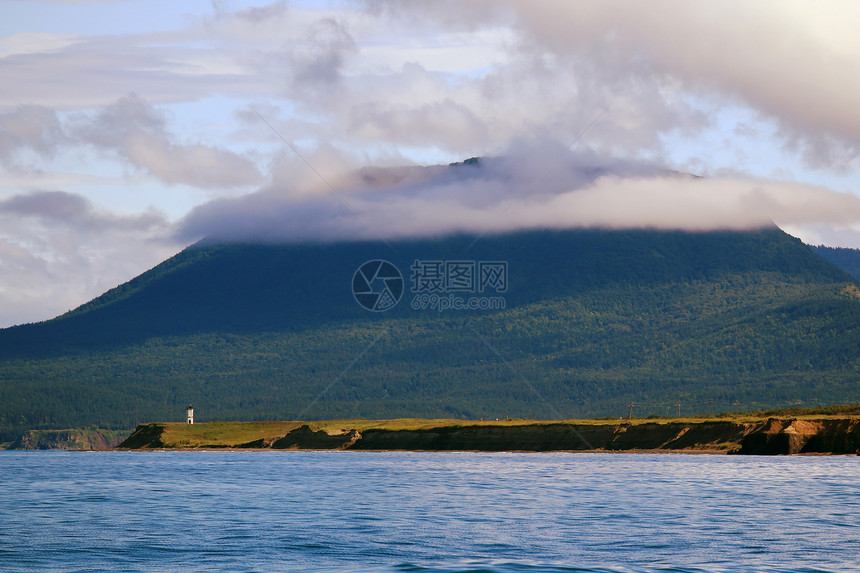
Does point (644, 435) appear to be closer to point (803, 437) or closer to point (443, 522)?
point (803, 437)

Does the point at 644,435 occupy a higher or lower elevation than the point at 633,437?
higher

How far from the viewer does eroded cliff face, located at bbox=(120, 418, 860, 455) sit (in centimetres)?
13450

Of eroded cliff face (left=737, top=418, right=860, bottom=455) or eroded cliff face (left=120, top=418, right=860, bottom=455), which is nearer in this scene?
eroded cliff face (left=737, top=418, right=860, bottom=455)

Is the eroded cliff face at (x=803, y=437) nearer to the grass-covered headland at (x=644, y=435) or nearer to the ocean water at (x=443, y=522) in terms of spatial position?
the grass-covered headland at (x=644, y=435)

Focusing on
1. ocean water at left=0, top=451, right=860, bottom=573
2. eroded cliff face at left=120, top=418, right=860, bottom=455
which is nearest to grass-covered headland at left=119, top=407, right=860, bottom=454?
eroded cliff face at left=120, top=418, right=860, bottom=455

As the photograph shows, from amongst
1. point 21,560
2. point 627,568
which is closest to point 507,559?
point 627,568

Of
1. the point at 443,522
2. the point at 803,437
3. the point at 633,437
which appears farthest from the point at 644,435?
the point at 443,522

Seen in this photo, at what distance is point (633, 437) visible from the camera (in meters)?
161

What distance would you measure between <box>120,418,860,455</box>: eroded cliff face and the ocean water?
37.5m

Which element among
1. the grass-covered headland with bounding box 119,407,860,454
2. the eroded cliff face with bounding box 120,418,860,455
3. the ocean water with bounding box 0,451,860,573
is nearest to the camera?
the ocean water with bounding box 0,451,860,573

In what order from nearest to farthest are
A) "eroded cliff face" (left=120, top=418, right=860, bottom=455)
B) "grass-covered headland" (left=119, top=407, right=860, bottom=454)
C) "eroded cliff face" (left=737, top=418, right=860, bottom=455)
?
"eroded cliff face" (left=737, top=418, right=860, bottom=455) → "eroded cliff face" (left=120, top=418, right=860, bottom=455) → "grass-covered headland" (left=119, top=407, right=860, bottom=454)

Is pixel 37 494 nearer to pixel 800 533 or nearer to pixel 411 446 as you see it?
pixel 800 533

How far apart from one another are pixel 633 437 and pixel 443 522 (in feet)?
355

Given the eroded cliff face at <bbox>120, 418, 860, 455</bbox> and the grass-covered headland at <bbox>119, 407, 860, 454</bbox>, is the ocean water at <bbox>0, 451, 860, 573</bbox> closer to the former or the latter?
the eroded cliff face at <bbox>120, 418, 860, 455</bbox>
